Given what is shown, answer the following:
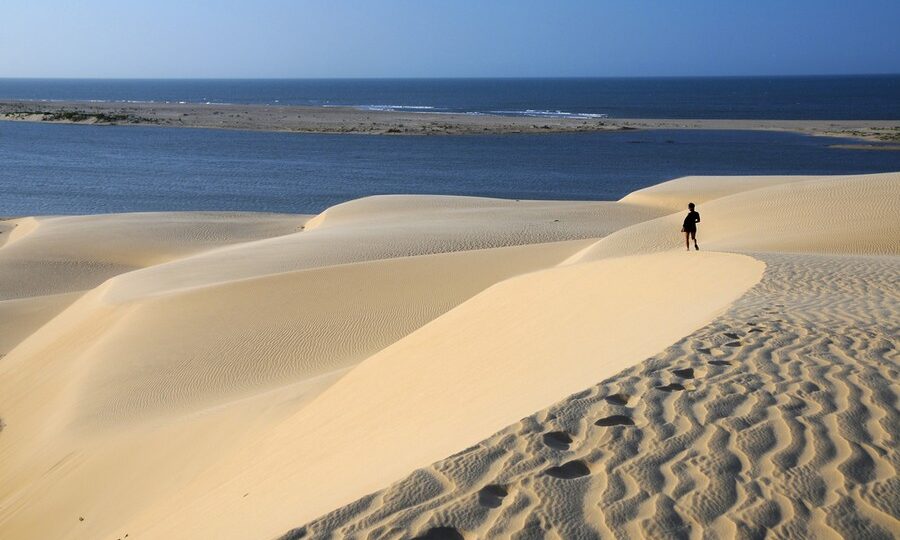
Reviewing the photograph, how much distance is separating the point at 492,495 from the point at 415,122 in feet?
259

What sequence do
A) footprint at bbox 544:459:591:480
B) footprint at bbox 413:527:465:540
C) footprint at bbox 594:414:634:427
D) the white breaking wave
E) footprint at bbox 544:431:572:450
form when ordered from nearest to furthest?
footprint at bbox 413:527:465:540 → footprint at bbox 544:459:591:480 → footprint at bbox 544:431:572:450 → footprint at bbox 594:414:634:427 → the white breaking wave

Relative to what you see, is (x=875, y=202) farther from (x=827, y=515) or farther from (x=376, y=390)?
(x=827, y=515)

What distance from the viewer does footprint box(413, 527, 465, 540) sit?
4.08 metres

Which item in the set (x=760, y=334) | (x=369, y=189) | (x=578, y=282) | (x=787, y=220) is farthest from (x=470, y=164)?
(x=760, y=334)

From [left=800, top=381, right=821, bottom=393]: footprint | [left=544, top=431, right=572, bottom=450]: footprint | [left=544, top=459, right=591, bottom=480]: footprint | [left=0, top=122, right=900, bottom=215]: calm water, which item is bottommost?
[left=0, top=122, right=900, bottom=215]: calm water

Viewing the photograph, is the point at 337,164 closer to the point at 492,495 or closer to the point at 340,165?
the point at 340,165

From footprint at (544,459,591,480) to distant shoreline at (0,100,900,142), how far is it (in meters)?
63.4

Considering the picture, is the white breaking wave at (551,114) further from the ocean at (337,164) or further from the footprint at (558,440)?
the footprint at (558,440)

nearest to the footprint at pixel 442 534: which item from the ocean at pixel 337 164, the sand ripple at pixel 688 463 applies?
the sand ripple at pixel 688 463

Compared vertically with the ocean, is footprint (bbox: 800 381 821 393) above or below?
above

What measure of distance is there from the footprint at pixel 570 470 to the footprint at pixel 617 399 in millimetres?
855

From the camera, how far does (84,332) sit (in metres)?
15.7

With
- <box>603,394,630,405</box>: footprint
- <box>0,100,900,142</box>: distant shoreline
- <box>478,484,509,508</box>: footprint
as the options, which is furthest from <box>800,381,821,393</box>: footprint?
<box>0,100,900,142</box>: distant shoreline

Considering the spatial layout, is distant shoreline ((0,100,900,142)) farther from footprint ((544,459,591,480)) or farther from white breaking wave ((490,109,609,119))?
footprint ((544,459,591,480))
